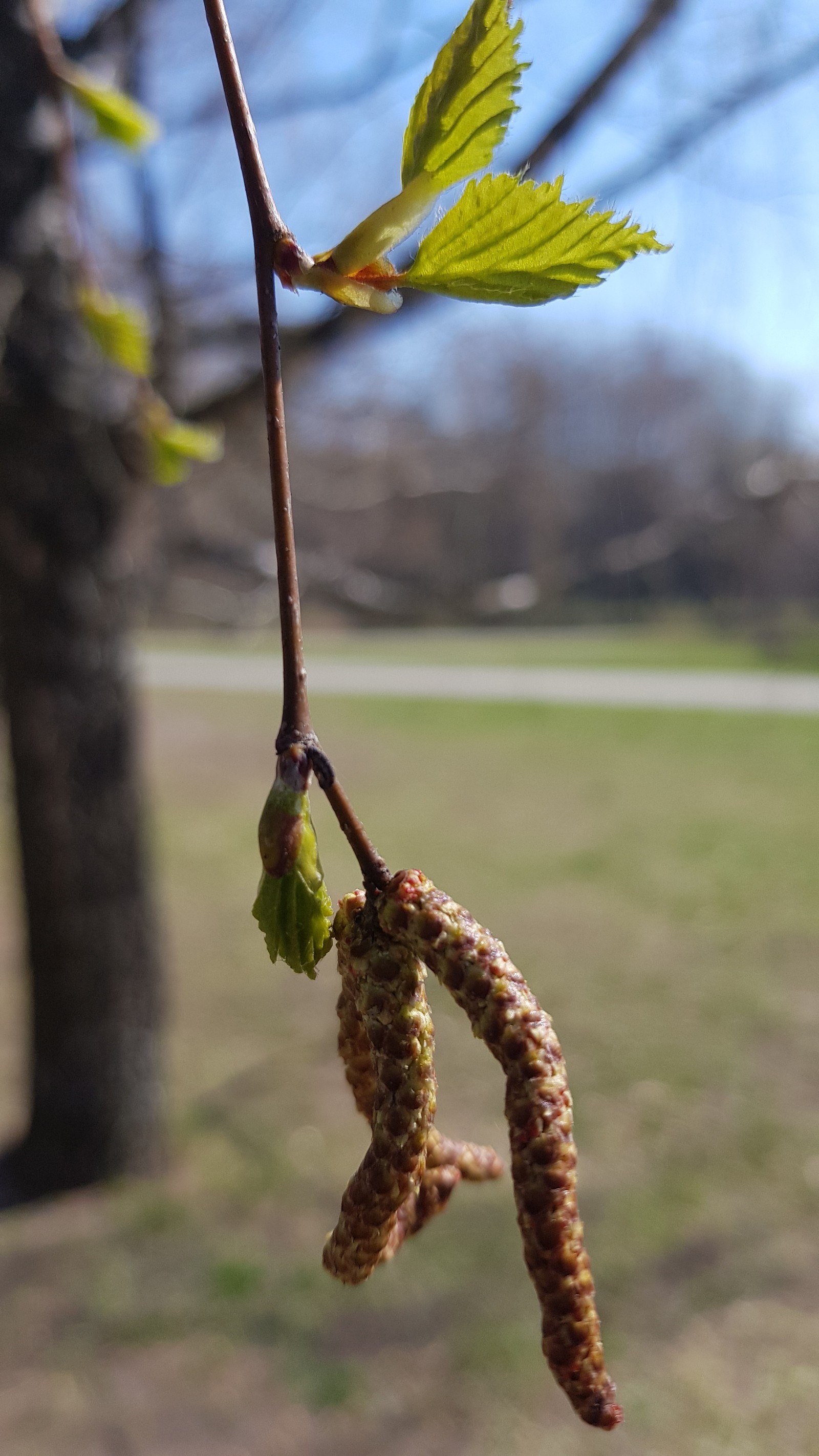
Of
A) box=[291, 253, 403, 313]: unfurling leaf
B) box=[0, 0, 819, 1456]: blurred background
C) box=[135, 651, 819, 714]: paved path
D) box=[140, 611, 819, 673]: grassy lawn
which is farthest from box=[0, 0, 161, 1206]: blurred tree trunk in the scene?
box=[140, 611, 819, 673]: grassy lawn

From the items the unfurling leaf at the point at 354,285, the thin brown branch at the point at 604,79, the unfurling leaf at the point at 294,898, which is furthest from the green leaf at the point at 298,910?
the thin brown branch at the point at 604,79

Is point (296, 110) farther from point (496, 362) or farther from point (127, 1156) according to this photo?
point (127, 1156)

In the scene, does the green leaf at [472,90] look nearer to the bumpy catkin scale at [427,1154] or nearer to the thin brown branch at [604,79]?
the bumpy catkin scale at [427,1154]

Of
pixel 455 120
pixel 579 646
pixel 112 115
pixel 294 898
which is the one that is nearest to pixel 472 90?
pixel 455 120

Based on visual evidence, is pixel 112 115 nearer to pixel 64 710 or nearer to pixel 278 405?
pixel 278 405

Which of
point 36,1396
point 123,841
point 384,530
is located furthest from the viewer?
point 384,530

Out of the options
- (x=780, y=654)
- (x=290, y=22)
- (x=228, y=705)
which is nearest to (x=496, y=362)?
(x=290, y=22)
